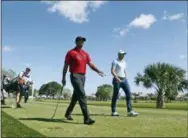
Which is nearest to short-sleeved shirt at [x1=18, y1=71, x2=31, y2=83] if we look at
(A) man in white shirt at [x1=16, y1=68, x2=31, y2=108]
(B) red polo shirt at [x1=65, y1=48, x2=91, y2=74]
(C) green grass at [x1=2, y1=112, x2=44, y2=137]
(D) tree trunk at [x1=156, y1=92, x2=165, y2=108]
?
(A) man in white shirt at [x1=16, y1=68, x2=31, y2=108]

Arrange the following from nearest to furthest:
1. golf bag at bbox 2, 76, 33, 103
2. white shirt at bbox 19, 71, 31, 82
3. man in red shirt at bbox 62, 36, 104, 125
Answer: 1. man in red shirt at bbox 62, 36, 104, 125
2. white shirt at bbox 19, 71, 31, 82
3. golf bag at bbox 2, 76, 33, 103

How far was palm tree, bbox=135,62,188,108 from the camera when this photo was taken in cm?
6231

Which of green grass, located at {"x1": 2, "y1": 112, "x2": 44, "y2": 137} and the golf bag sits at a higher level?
the golf bag

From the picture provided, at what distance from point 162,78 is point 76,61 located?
52650 millimetres

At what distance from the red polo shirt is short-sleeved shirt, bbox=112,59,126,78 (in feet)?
9.59


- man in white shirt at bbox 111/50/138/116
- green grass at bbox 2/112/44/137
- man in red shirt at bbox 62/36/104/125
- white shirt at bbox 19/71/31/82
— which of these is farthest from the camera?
white shirt at bbox 19/71/31/82

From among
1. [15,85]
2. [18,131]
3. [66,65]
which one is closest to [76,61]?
[66,65]

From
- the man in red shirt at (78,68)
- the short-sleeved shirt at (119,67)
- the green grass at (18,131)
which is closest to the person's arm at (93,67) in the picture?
the man in red shirt at (78,68)

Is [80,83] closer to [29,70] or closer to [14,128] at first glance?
[14,128]

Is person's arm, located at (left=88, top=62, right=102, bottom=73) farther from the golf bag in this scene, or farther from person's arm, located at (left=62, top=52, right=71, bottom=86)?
the golf bag

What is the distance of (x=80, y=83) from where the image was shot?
11.0 meters

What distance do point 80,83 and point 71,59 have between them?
66 centimetres

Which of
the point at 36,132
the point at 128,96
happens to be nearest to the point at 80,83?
the point at 36,132

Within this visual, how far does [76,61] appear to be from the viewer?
36.2ft
